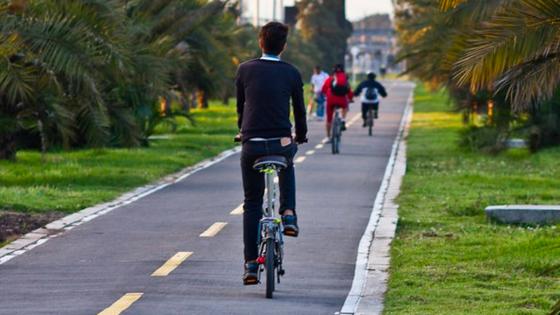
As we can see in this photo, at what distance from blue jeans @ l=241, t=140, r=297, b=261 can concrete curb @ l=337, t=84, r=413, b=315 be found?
0.83m

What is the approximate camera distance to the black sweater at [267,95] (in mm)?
10977

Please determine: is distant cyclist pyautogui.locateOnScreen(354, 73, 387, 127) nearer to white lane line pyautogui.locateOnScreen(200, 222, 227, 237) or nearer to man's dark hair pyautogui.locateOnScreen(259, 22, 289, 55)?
white lane line pyautogui.locateOnScreen(200, 222, 227, 237)

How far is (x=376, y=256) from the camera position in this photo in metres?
13.4

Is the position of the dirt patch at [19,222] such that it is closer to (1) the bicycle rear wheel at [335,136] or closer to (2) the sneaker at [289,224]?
(2) the sneaker at [289,224]

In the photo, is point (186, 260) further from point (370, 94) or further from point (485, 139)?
point (370, 94)

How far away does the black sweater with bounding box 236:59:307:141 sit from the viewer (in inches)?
432

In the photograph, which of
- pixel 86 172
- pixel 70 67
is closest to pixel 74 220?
pixel 70 67

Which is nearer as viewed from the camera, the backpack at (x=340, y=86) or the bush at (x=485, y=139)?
the bush at (x=485, y=139)

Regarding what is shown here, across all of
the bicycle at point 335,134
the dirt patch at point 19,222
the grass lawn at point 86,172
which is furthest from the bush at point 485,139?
the dirt patch at point 19,222

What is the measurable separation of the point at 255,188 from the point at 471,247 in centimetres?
364

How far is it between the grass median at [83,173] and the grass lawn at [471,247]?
4098 millimetres

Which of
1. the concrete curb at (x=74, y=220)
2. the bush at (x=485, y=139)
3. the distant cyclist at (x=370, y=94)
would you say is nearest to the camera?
the concrete curb at (x=74, y=220)

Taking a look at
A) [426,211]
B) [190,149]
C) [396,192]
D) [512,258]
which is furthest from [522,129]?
[512,258]

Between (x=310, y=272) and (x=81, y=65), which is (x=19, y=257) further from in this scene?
(x=81, y=65)
